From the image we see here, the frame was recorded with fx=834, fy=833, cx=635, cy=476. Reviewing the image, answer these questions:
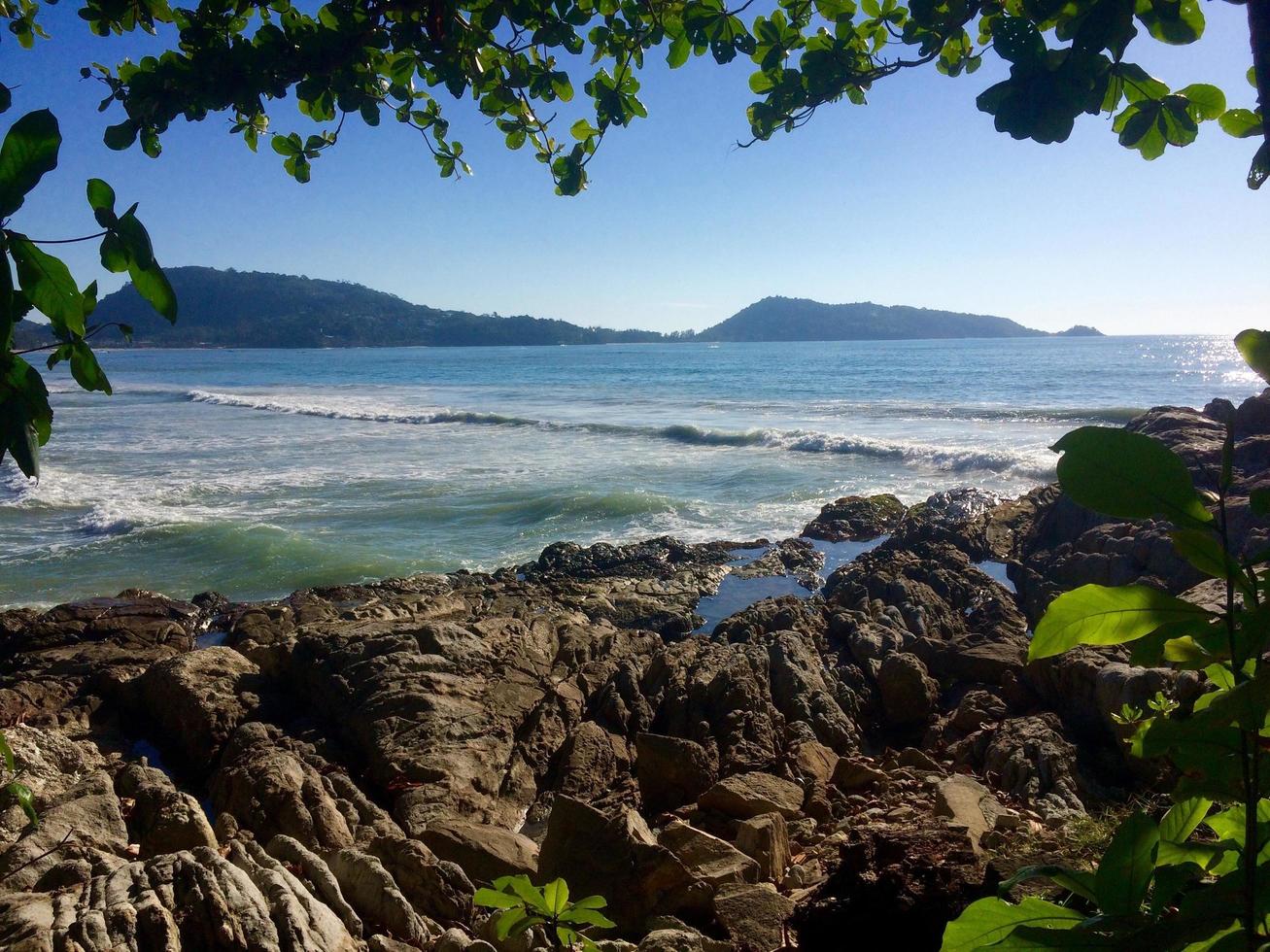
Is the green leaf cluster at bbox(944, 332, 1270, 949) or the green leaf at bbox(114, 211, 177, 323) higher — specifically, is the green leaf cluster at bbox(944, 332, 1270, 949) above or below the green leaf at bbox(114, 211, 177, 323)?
below

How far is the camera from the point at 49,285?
37.6 inches

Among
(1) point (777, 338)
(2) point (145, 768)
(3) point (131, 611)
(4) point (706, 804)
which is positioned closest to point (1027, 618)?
(4) point (706, 804)

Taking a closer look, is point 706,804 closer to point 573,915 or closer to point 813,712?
point 813,712

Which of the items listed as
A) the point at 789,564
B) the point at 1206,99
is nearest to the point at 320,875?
the point at 1206,99

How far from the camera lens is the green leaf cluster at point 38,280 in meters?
0.91

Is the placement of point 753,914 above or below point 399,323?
below

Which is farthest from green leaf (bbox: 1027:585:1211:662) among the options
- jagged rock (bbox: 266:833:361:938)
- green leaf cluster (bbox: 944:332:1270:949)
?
jagged rock (bbox: 266:833:361:938)

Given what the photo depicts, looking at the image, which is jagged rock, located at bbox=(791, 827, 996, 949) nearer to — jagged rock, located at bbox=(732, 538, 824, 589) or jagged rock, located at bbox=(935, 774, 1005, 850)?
jagged rock, located at bbox=(935, 774, 1005, 850)

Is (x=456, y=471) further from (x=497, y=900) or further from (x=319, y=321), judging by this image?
(x=319, y=321)

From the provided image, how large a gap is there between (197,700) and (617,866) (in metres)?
3.25

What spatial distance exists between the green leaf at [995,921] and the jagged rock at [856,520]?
463 inches

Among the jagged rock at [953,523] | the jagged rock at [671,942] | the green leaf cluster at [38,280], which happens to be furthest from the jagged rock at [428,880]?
the jagged rock at [953,523]

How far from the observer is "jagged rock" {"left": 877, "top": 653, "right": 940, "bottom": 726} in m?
6.30

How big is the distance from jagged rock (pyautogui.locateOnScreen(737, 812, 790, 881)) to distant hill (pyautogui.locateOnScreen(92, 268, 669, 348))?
143m
